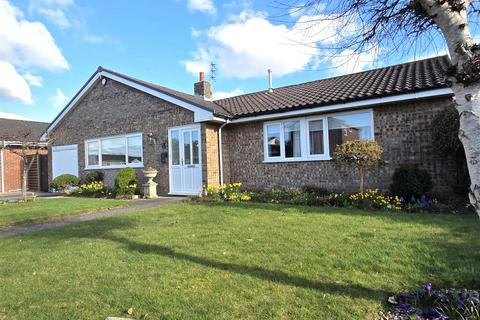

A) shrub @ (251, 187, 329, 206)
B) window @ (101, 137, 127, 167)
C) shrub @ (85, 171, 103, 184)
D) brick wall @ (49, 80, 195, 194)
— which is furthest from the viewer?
shrub @ (85, 171, 103, 184)

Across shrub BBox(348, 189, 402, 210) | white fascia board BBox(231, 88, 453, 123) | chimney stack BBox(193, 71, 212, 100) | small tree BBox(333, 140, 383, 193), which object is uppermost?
chimney stack BBox(193, 71, 212, 100)

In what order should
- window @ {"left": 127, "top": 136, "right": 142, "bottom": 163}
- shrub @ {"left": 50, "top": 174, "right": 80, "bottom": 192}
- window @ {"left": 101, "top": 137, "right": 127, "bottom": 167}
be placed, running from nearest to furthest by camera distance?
window @ {"left": 127, "top": 136, "right": 142, "bottom": 163} → window @ {"left": 101, "top": 137, "right": 127, "bottom": 167} → shrub @ {"left": 50, "top": 174, "right": 80, "bottom": 192}

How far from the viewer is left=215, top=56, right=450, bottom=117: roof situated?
32.3 feet

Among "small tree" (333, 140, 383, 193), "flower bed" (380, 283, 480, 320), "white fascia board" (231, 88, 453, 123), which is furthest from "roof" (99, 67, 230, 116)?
"flower bed" (380, 283, 480, 320)

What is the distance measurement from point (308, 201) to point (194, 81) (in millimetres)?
11378

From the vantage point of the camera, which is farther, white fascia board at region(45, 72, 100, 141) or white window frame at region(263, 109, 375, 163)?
white fascia board at region(45, 72, 100, 141)

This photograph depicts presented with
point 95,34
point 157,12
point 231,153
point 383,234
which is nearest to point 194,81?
point 231,153

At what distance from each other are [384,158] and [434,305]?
303 inches

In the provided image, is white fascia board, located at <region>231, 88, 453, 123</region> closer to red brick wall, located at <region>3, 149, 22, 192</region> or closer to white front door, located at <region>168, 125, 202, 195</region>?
white front door, located at <region>168, 125, 202, 195</region>

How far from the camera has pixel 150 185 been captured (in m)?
13.4

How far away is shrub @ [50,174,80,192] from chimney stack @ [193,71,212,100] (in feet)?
24.5

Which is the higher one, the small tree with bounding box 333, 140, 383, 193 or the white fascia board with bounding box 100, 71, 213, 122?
the white fascia board with bounding box 100, 71, 213, 122

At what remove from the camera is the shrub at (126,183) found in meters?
13.6

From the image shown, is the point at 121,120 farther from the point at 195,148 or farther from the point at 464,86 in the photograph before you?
the point at 464,86
